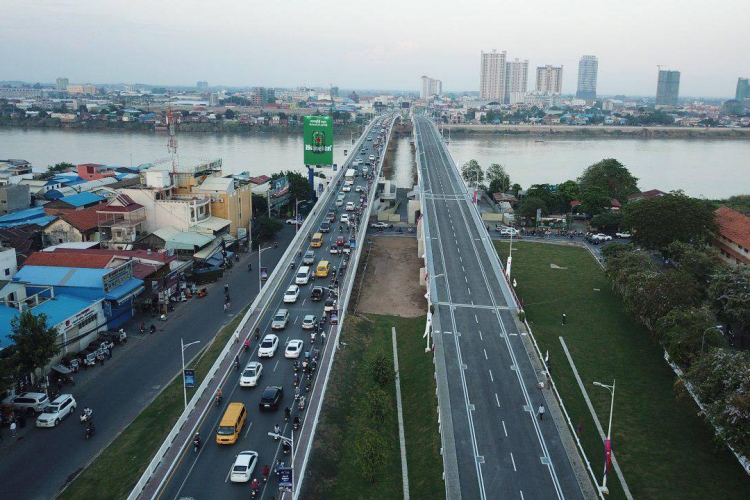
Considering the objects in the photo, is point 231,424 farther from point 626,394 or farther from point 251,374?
point 626,394

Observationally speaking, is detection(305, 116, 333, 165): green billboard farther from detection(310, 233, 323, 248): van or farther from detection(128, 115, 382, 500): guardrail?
detection(128, 115, 382, 500): guardrail

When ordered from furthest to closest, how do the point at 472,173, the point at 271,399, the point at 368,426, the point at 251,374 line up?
the point at 472,173, the point at 251,374, the point at 368,426, the point at 271,399

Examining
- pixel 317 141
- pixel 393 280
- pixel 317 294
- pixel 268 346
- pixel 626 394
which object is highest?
pixel 317 141

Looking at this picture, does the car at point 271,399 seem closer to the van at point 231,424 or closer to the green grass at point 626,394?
the van at point 231,424

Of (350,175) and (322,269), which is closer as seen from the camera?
(322,269)

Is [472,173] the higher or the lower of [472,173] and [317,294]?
the higher

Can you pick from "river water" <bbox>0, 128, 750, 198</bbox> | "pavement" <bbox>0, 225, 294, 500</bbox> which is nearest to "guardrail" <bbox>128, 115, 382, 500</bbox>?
"pavement" <bbox>0, 225, 294, 500</bbox>

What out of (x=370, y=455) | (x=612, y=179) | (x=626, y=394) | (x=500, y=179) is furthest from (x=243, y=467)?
(x=612, y=179)
